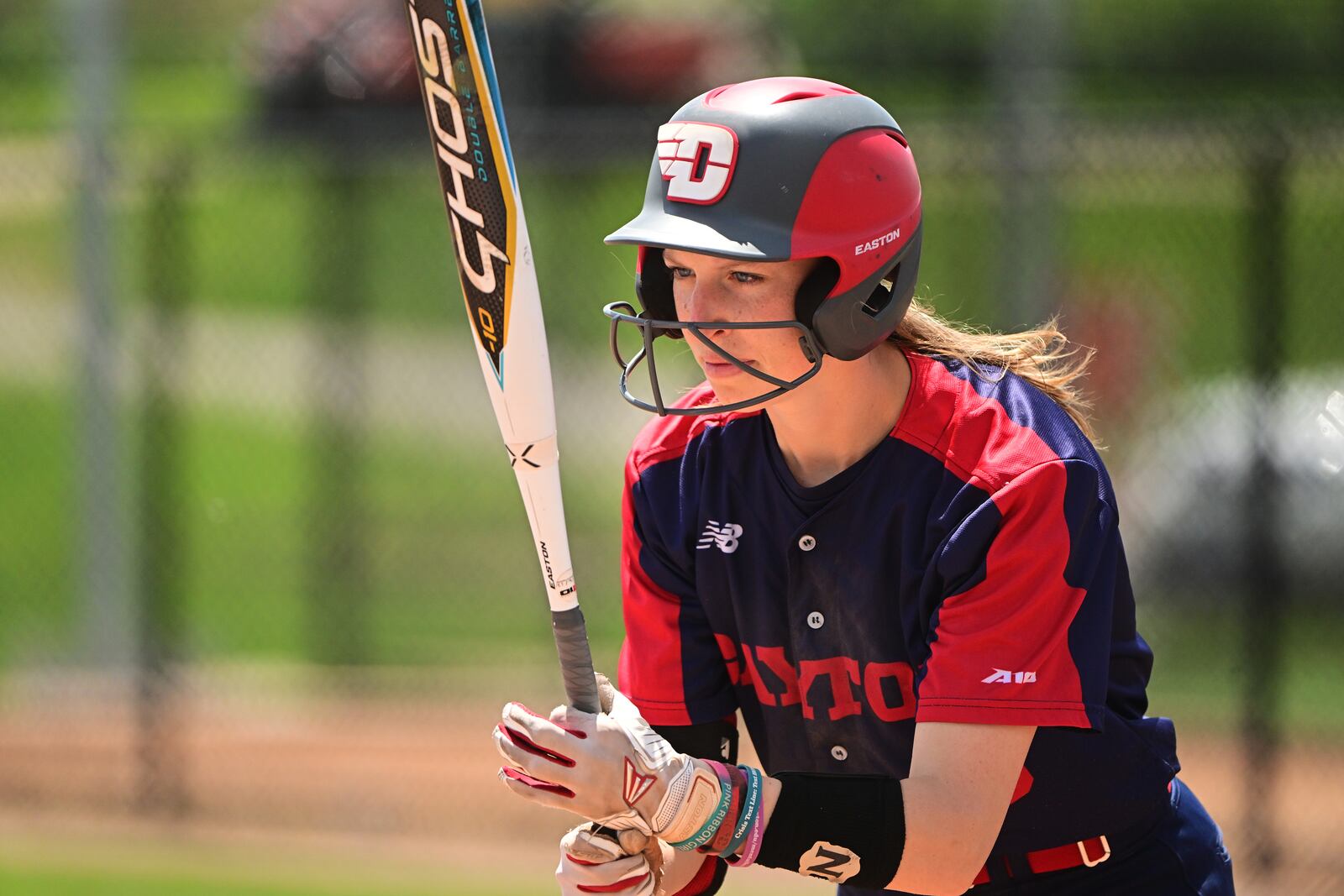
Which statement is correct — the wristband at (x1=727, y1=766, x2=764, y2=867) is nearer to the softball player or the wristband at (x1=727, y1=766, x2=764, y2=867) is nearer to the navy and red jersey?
the softball player

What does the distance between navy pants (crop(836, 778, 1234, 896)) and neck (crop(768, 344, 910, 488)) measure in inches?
28.5

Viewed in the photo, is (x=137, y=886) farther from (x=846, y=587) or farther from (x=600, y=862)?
Result: (x=846, y=587)

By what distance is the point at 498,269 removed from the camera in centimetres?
247

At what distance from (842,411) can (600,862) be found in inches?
30.8

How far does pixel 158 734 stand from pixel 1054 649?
5454mm

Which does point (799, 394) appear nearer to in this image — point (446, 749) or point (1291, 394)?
point (1291, 394)

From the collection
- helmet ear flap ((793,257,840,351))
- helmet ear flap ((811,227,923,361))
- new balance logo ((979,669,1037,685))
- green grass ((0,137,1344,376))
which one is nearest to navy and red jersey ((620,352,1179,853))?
new balance logo ((979,669,1037,685))

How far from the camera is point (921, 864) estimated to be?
7.80ft

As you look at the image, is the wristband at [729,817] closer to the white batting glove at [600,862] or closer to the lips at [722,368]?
the white batting glove at [600,862]

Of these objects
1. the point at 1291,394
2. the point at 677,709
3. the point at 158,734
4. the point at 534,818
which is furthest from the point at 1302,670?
the point at 677,709

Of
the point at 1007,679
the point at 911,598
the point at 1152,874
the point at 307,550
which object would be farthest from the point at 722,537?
the point at 307,550

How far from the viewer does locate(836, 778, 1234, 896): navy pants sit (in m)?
2.66

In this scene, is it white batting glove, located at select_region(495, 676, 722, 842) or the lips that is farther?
the lips

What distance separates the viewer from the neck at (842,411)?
2635mm
